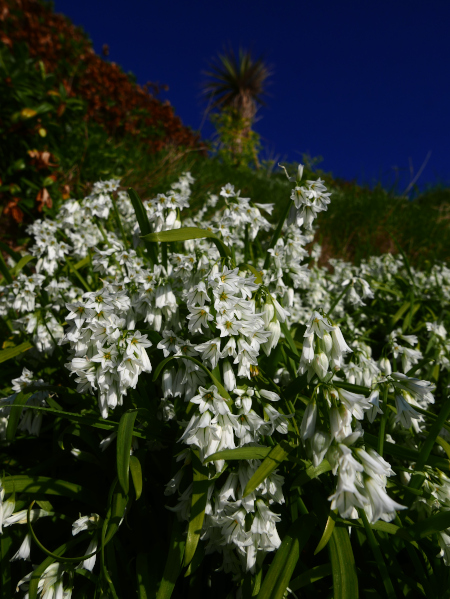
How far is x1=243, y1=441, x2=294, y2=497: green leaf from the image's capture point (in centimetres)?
138

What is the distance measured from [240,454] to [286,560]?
1.64 feet

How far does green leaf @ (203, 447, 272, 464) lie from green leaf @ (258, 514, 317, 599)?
0.41 meters

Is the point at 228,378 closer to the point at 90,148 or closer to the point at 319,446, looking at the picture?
the point at 319,446

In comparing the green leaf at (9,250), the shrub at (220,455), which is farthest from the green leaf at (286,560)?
the green leaf at (9,250)

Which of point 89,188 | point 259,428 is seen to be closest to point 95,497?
point 259,428

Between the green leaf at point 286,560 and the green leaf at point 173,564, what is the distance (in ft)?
1.19

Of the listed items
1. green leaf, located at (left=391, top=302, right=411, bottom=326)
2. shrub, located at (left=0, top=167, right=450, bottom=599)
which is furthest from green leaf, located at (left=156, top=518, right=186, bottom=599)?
green leaf, located at (left=391, top=302, right=411, bottom=326)

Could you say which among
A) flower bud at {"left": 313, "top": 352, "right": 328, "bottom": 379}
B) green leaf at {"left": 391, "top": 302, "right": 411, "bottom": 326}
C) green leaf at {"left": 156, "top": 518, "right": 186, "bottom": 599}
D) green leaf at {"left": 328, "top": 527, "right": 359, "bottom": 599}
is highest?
green leaf at {"left": 391, "top": 302, "right": 411, "bottom": 326}

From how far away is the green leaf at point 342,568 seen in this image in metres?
1.35

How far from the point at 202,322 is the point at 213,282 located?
0.22m

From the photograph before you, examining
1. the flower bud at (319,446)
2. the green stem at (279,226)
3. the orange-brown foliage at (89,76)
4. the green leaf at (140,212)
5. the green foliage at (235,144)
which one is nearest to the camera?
the flower bud at (319,446)

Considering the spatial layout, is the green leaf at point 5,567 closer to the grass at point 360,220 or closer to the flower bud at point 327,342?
the flower bud at point 327,342

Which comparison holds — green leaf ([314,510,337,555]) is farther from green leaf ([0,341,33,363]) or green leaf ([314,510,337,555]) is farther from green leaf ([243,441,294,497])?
green leaf ([0,341,33,363])

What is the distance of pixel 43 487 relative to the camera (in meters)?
1.79
